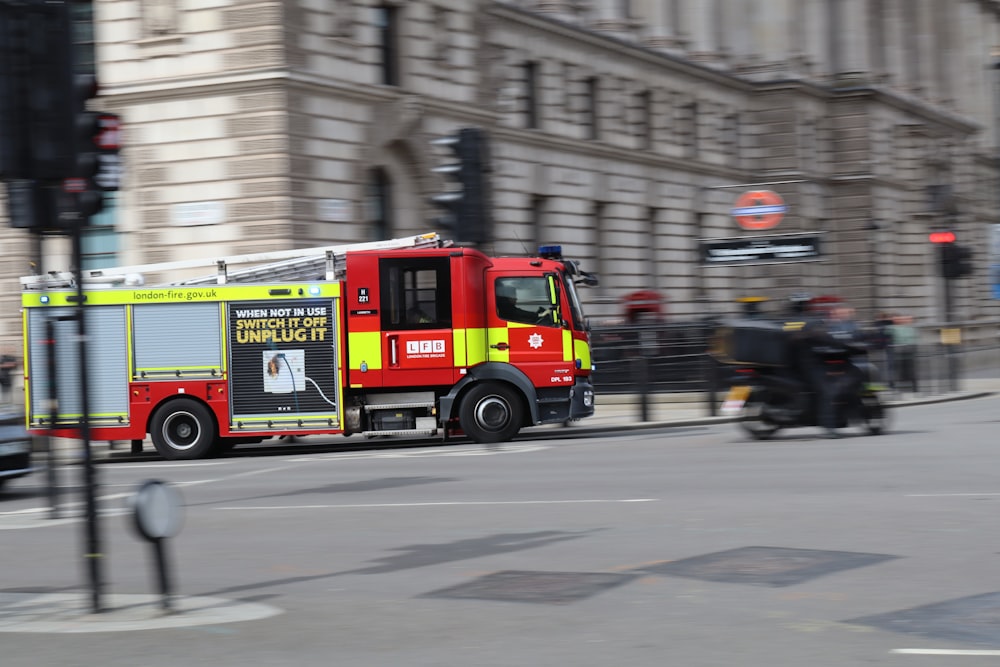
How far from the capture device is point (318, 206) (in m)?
29.2

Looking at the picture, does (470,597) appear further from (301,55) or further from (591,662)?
(301,55)

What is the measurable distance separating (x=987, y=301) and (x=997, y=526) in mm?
71550

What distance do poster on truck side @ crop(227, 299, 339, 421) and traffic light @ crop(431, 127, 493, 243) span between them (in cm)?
474

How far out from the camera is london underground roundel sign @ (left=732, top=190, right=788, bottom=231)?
26203 millimetres

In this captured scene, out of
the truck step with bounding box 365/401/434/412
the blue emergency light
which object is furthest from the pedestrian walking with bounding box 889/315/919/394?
the truck step with bounding box 365/401/434/412

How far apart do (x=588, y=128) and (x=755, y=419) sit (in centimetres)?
2734

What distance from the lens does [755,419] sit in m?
19.0

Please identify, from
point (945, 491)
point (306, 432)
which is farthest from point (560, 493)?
point (306, 432)

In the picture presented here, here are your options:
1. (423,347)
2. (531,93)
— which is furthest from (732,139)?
(423,347)

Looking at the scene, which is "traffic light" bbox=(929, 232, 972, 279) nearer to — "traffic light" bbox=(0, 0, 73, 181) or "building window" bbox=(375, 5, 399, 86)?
"building window" bbox=(375, 5, 399, 86)

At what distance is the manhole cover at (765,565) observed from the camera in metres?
8.00

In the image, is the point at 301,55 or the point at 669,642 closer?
the point at 669,642

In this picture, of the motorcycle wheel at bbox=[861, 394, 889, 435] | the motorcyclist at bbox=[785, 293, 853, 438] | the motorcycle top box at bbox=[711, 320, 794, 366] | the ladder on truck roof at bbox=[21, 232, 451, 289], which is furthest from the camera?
the ladder on truck roof at bbox=[21, 232, 451, 289]

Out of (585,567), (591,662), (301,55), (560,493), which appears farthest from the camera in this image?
(301,55)
